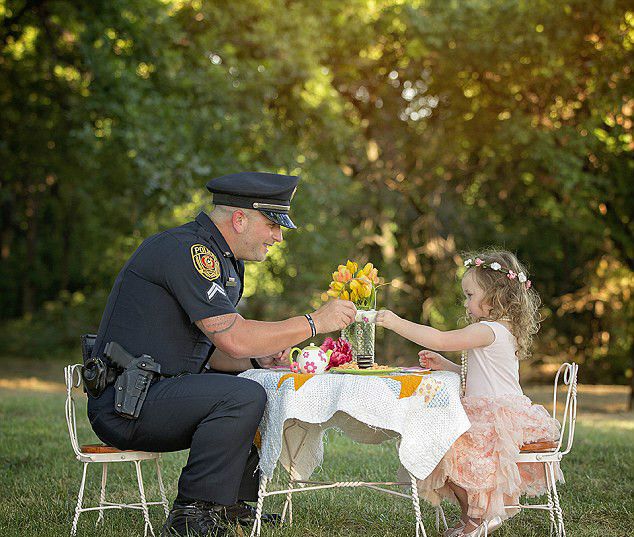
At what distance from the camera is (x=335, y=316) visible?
4.21 m

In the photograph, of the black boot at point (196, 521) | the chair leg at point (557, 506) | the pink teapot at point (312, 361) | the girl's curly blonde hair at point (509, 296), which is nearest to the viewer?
the black boot at point (196, 521)

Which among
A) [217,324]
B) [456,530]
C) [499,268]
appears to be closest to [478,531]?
[456,530]

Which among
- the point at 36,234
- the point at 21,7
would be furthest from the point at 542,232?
the point at 36,234

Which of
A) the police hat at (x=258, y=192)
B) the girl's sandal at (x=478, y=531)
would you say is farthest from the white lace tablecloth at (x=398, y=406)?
the police hat at (x=258, y=192)

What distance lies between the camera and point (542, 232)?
19.5 m

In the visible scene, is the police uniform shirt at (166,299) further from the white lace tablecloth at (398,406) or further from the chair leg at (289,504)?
the chair leg at (289,504)

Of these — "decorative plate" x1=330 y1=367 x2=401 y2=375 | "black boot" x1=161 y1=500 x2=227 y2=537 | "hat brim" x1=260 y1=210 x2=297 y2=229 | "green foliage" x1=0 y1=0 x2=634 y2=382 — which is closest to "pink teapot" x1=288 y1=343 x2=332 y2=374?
"decorative plate" x1=330 y1=367 x2=401 y2=375

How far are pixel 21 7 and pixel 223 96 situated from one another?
3457 mm

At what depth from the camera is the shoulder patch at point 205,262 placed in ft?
14.0

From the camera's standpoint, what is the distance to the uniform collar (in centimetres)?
454

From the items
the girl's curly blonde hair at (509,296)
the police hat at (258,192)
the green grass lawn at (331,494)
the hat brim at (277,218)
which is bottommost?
the green grass lawn at (331,494)

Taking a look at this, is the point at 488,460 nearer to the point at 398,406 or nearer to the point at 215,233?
the point at 398,406

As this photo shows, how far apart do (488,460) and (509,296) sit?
0.89m

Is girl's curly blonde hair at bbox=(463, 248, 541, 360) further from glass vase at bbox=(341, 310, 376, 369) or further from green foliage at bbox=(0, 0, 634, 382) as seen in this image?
green foliage at bbox=(0, 0, 634, 382)
